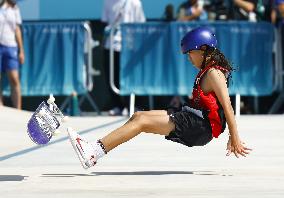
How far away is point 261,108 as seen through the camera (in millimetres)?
17906

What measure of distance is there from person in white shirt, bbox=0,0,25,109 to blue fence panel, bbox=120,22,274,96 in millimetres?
1690

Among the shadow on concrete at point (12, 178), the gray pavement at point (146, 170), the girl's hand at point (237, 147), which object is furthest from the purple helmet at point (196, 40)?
the shadow on concrete at point (12, 178)

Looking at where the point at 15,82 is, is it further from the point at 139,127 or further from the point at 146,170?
the point at 139,127

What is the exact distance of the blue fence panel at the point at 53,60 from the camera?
17375 mm

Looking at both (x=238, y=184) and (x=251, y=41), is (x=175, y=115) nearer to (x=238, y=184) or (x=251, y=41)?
(x=238, y=184)

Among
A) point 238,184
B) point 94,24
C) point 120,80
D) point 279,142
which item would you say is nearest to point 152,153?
point 279,142

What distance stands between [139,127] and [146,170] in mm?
664

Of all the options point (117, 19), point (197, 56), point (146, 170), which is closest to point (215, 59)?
point (197, 56)

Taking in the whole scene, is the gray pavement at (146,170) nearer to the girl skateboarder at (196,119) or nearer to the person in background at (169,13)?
the girl skateboarder at (196,119)

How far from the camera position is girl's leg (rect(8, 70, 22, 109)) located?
17.0 meters

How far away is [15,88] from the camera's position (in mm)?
17172

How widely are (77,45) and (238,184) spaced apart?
33.9 ft

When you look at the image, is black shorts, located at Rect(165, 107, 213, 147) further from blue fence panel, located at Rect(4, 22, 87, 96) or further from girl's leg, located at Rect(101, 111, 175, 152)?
blue fence panel, located at Rect(4, 22, 87, 96)

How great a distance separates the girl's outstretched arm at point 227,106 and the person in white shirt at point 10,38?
9.17 m
